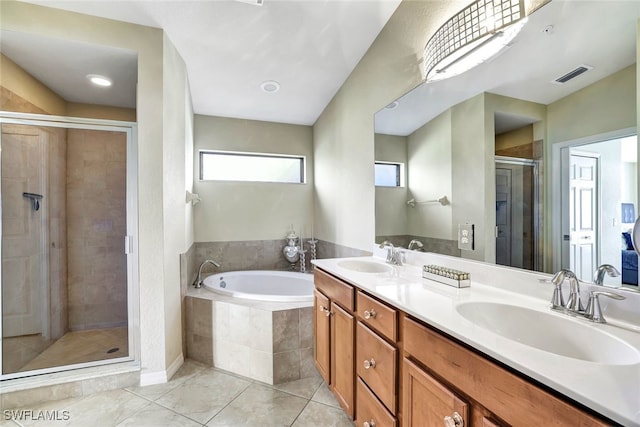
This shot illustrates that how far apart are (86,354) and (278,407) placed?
5.62 ft

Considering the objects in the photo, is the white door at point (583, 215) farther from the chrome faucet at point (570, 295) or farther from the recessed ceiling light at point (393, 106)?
the recessed ceiling light at point (393, 106)

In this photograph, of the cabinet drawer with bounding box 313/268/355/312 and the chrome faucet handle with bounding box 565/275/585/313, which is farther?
the cabinet drawer with bounding box 313/268/355/312

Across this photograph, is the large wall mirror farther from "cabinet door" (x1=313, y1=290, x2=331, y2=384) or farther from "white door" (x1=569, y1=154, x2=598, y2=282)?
"cabinet door" (x1=313, y1=290, x2=331, y2=384)

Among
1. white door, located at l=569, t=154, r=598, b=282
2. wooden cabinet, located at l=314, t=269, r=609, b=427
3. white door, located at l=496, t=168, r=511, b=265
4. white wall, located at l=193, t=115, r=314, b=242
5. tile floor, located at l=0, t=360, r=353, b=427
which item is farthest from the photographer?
white wall, located at l=193, t=115, r=314, b=242

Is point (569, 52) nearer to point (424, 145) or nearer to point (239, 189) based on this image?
point (424, 145)

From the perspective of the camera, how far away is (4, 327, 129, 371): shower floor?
2076mm

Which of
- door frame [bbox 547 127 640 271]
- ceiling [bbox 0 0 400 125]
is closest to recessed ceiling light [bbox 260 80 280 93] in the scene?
ceiling [bbox 0 0 400 125]

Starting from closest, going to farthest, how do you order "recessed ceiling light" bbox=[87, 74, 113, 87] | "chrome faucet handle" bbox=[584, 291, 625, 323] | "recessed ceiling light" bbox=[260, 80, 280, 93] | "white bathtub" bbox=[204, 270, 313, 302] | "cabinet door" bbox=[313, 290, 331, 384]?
"chrome faucet handle" bbox=[584, 291, 625, 323] < "cabinet door" bbox=[313, 290, 331, 384] < "recessed ceiling light" bbox=[87, 74, 113, 87] < "recessed ceiling light" bbox=[260, 80, 280, 93] < "white bathtub" bbox=[204, 270, 313, 302]

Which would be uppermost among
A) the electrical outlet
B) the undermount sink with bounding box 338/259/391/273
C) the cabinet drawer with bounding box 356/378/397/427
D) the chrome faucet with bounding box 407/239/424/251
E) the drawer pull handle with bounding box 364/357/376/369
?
the electrical outlet

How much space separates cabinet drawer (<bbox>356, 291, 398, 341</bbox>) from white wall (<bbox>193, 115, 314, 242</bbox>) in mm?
2427

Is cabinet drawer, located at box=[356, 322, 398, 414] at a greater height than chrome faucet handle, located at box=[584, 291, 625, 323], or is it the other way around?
chrome faucet handle, located at box=[584, 291, 625, 323]

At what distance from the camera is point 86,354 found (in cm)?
222

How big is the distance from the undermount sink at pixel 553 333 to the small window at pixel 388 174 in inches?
44.1

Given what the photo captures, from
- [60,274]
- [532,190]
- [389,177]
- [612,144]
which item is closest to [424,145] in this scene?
[389,177]
